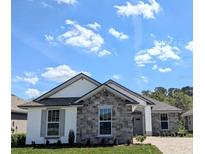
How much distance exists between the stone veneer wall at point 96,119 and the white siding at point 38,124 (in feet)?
1.68

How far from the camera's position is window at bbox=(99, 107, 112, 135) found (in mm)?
15883

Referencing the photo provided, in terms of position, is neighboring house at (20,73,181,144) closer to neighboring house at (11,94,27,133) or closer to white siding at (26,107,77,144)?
white siding at (26,107,77,144)

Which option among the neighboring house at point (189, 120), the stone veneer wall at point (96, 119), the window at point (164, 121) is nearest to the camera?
the stone veneer wall at point (96, 119)

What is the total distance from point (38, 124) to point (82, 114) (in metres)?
2.84

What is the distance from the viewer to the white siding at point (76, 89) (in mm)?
18328

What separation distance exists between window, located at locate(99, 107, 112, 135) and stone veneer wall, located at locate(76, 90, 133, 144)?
0.74 ft

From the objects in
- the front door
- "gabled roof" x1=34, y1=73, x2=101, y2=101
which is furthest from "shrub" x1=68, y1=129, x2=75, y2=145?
the front door

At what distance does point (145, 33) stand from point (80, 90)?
9.74m

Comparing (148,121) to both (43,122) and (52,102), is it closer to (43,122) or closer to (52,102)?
(52,102)

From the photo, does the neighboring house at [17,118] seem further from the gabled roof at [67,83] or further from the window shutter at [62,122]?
the window shutter at [62,122]

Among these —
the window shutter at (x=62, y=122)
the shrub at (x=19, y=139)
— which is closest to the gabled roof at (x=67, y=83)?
the window shutter at (x=62, y=122)

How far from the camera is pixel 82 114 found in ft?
53.6

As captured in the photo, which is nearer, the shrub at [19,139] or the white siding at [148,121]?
the shrub at [19,139]

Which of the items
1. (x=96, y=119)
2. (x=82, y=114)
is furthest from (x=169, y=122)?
(x=82, y=114)
